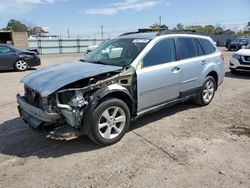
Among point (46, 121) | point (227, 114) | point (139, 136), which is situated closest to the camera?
point (46, 121)

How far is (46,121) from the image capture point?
3.94 meters

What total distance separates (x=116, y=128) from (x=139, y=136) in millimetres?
499

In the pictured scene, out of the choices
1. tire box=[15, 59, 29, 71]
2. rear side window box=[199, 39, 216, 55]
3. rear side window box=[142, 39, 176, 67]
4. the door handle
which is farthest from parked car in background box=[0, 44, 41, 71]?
the door handle

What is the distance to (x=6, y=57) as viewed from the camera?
1333 centimetres

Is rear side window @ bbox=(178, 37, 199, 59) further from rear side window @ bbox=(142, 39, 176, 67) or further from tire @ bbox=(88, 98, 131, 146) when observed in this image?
tire @ bbox=(88, 98, 131, 146)

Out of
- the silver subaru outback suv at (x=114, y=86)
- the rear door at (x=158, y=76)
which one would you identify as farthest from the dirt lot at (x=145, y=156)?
the rear door at (x=158, y=76)

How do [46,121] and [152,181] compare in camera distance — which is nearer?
[152,181]

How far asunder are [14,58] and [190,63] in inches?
416

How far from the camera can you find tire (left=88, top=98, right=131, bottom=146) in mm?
4004

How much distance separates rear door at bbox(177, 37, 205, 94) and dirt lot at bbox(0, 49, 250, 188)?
2.22ft

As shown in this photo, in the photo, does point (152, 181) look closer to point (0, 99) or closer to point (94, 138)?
point (94, 138)

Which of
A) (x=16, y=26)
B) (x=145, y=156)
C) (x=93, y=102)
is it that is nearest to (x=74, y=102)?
(x=93, y=102)

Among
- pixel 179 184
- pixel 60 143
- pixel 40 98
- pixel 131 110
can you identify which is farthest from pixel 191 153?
pixel 40 98

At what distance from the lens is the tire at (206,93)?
611 centimetres
